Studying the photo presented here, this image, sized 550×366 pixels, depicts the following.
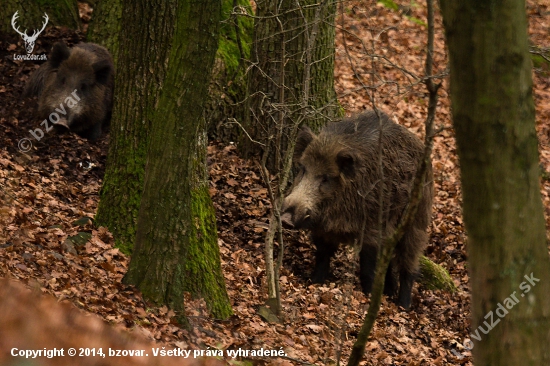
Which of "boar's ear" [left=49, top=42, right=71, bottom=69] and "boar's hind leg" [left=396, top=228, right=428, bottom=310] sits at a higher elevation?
"boar's ear" [left=49, top=42, right=71, bottom=69]

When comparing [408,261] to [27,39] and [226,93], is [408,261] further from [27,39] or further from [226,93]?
[27,39]

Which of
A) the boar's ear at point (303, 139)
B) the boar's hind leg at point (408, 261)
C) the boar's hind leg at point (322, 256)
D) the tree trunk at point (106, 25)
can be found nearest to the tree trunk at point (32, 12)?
the tree trunk at point (106, 25)

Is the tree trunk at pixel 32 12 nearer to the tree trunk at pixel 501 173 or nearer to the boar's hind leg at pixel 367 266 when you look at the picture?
the boar's hind leg at pixel 367 266

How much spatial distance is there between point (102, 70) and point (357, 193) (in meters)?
4.88

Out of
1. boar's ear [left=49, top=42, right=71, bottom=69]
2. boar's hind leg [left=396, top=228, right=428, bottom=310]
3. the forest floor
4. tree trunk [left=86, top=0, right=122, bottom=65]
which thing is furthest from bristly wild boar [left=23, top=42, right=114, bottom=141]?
boar's hind leg [left=396, top=228, right=428, bottom=310]

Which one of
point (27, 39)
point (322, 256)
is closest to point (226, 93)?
point (322, 256)

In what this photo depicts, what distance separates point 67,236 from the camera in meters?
7.57

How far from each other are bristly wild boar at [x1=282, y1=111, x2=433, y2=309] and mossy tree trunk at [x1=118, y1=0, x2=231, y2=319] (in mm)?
3509

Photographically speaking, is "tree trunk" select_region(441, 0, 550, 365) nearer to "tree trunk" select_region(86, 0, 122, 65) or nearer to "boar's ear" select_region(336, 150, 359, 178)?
"boar's ear" select_region(336, 150, 359, 178)

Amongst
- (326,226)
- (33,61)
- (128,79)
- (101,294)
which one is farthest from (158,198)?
(33,61)

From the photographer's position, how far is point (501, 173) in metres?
4.03

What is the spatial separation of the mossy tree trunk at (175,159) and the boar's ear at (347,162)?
12.3ft

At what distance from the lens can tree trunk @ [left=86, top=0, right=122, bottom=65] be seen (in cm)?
1231

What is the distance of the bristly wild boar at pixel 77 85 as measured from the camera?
1181cm
